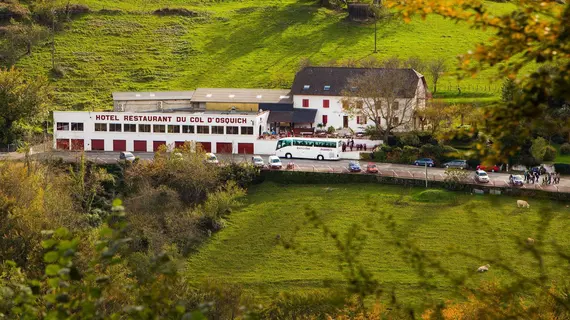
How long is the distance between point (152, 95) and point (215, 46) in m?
19.7

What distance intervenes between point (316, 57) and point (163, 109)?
20.8 metres

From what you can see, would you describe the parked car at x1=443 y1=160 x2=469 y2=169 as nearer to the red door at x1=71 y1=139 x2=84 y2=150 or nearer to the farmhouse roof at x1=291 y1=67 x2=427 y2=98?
the farmhouse roof at x1=291 y1=67 x2=427 y2=98

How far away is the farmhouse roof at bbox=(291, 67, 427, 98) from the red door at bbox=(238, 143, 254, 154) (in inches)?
377

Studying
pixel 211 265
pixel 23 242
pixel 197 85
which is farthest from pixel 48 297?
pixel 197 85

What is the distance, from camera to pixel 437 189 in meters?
58.4

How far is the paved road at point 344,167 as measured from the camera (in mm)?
57844

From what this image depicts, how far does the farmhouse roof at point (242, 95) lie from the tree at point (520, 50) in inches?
2752

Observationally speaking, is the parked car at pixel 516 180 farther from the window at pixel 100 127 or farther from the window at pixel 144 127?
the window at pixel 100 127

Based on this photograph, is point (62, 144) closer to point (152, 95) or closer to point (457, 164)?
point (152, 95)

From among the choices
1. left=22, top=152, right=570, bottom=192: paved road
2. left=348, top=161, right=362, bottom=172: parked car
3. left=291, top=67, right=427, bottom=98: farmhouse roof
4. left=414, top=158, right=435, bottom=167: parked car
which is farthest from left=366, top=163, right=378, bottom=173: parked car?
left=291, top=67, right=427, bottom=98: farmhouse roof

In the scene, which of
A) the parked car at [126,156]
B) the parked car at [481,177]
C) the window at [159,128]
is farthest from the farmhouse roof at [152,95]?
the parked car at [481,177]

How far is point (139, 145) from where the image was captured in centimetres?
7325

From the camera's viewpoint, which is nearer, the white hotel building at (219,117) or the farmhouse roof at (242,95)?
the white hotel building at (219,117)

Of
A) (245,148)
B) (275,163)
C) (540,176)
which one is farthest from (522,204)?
(245,148)
